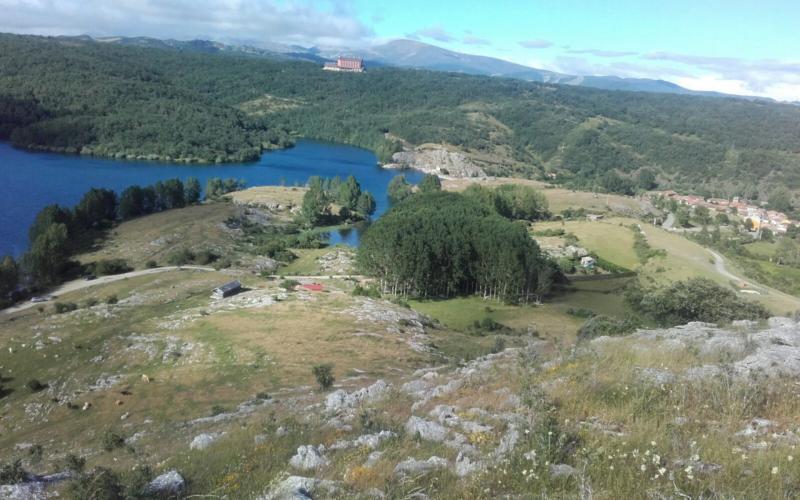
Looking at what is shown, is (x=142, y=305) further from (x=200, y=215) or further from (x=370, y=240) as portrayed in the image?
(x=200, y=215)

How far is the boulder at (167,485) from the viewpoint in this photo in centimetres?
907

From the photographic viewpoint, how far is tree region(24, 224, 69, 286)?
71062mm

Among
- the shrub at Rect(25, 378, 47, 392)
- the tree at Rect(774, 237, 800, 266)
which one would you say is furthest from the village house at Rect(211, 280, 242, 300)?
the tree at Rect(774, 237, 800, 266)

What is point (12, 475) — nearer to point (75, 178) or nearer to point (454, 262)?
point (454, 262)

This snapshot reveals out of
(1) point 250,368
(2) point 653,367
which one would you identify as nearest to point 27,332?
(1) point 250,368

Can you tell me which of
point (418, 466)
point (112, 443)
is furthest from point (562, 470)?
point (112, 443)

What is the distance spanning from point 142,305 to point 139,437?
41147mm

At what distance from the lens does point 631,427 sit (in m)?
10.1

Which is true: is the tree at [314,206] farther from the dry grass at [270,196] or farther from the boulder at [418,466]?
the boulder at [418,466]

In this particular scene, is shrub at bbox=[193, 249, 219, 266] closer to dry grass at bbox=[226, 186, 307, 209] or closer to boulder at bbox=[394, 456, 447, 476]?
dry grass at bbox=[226, 186, 307, 209]

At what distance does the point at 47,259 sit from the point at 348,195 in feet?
256

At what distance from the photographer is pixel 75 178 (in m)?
146

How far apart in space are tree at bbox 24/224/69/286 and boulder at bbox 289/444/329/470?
77283 millimetres

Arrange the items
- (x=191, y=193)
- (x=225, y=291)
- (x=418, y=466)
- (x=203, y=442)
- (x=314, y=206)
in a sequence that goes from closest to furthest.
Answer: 1. (x=418, y=466)
2. (x=203, y=442)
3. (x=225, y=291)
4. (x=314, y=206)
5. (x=191, y=193)
